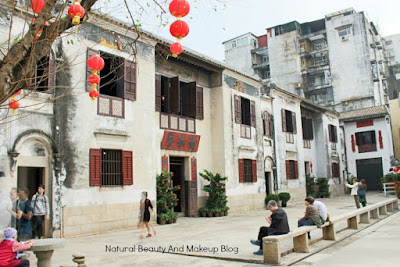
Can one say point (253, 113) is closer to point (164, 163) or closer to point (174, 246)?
point (164, 163)

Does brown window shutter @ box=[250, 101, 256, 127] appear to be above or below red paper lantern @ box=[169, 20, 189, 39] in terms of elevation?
above

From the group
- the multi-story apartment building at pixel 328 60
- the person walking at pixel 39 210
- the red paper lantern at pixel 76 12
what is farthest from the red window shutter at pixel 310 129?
the red paper lantern at pixel 76 12

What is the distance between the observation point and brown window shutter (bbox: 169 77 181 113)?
Result: 47.6ft

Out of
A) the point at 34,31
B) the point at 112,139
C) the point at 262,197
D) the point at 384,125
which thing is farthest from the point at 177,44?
the point at 384,125

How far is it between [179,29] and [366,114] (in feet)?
96.2

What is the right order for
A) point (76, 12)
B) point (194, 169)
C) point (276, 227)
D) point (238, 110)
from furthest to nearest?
1. point (238, 110)
2. point (194, 169)
3. point (276, 227)
4. point (76, 12)

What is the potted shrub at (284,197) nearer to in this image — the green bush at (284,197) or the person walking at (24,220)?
the green bush at (284,197)

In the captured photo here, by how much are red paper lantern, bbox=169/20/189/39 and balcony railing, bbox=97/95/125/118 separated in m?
6.49

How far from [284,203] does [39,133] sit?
1405 centimetres

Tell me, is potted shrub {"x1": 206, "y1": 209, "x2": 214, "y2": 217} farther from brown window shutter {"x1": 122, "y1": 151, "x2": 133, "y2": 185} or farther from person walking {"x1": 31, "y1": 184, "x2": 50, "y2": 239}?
person walking {"x1": 31, "y1": 184, "x2": 50, "y2": 239}

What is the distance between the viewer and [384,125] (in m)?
30.6

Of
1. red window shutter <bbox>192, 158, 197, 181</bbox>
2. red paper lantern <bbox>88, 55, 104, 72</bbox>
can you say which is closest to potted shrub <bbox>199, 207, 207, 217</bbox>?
red window shutter <bbox>192, 158, 197, 181</bbox>

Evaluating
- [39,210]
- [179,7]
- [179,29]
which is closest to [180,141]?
[39,210]

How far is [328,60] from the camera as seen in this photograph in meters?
38.8
